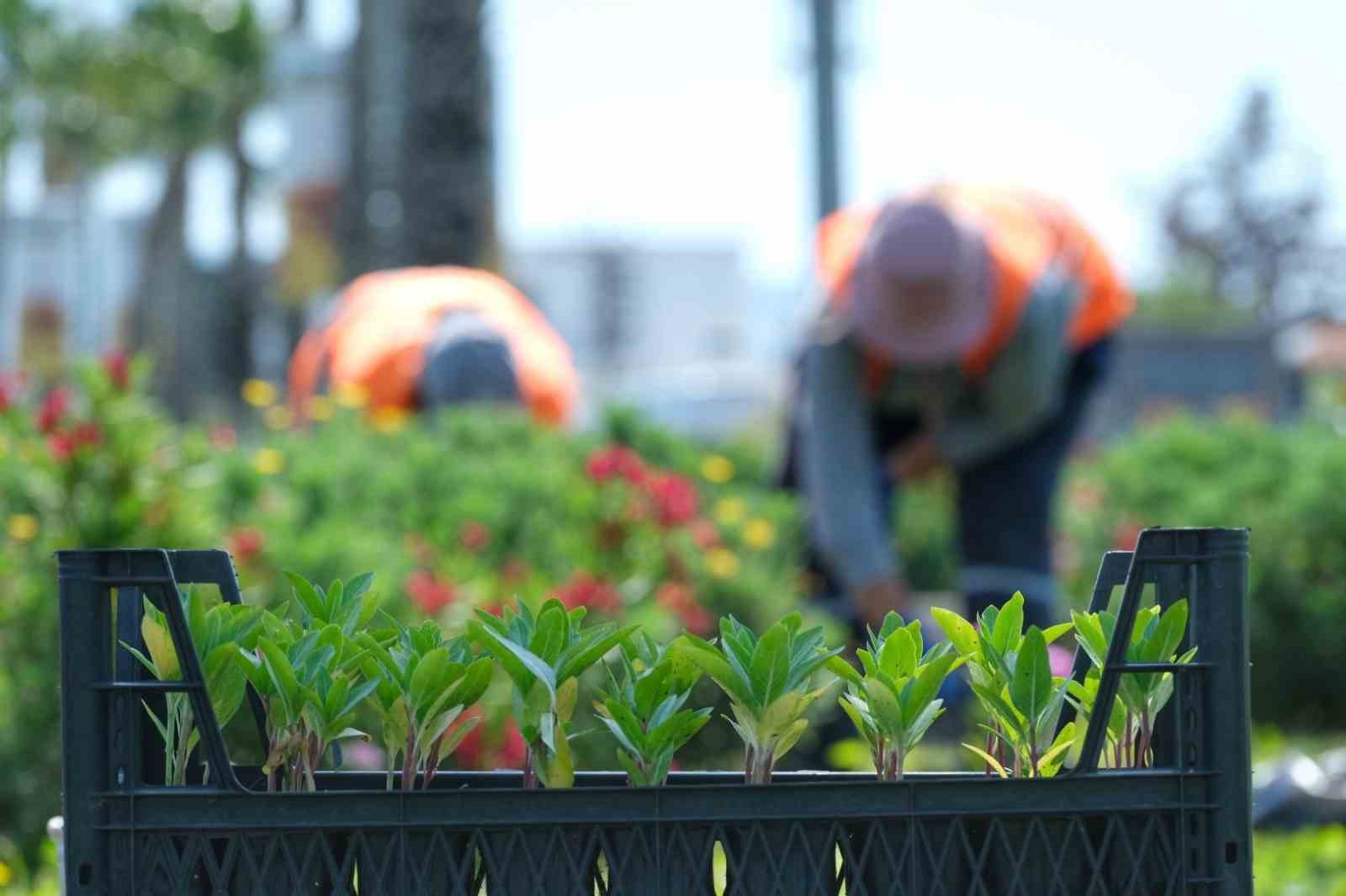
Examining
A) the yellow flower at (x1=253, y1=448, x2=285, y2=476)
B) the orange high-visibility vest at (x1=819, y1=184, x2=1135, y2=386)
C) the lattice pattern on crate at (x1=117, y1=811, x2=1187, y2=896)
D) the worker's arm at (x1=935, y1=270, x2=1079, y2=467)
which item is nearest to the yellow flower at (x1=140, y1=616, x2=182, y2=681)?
the lattice pattern on crate at (x1=117, y1=811, x2=1187, y2=896)

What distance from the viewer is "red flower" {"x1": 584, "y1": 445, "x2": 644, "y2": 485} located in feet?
15.7

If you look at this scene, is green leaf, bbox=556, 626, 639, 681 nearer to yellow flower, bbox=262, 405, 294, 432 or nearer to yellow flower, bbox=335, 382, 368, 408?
yellow flower, bbox=335, 382, 368, 408

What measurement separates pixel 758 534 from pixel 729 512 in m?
0.11

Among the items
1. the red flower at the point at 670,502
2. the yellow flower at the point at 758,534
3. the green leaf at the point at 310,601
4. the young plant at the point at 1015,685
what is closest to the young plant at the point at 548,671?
the green leaf at the point at 310,601

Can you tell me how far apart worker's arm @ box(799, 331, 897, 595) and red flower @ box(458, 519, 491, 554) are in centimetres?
93

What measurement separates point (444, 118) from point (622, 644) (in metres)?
7.56

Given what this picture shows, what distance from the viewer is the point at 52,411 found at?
3664 mm

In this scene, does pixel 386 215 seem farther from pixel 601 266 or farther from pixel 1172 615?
pixel 601 266

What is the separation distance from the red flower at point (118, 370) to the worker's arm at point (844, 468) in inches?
76.7

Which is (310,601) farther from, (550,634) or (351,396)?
(351,396)

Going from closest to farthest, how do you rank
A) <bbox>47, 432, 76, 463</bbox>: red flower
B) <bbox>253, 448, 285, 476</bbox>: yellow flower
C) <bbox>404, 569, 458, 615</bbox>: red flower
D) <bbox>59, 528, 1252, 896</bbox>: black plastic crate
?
1. <bbox>59, 528, 1252, 896</bbox>: black plastic crate
2. <bbox>47, 432, 76, 463</bbox>: red flower
3. <bbox>404, 569, 458, 615</bbox>: red flower
4. <bbox>253, 448, 285, 476</bbox>: yellow flower

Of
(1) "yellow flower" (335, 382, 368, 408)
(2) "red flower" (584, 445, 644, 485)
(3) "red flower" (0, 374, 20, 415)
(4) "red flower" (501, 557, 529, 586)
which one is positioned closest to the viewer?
(3) "red flower" (0, 374, 20, 415)

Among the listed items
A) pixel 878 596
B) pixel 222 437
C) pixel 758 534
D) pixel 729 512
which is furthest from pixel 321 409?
pixel 878 596

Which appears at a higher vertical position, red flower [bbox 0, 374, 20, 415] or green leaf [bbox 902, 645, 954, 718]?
red flower [bbox 0, 374, 20, 415]
